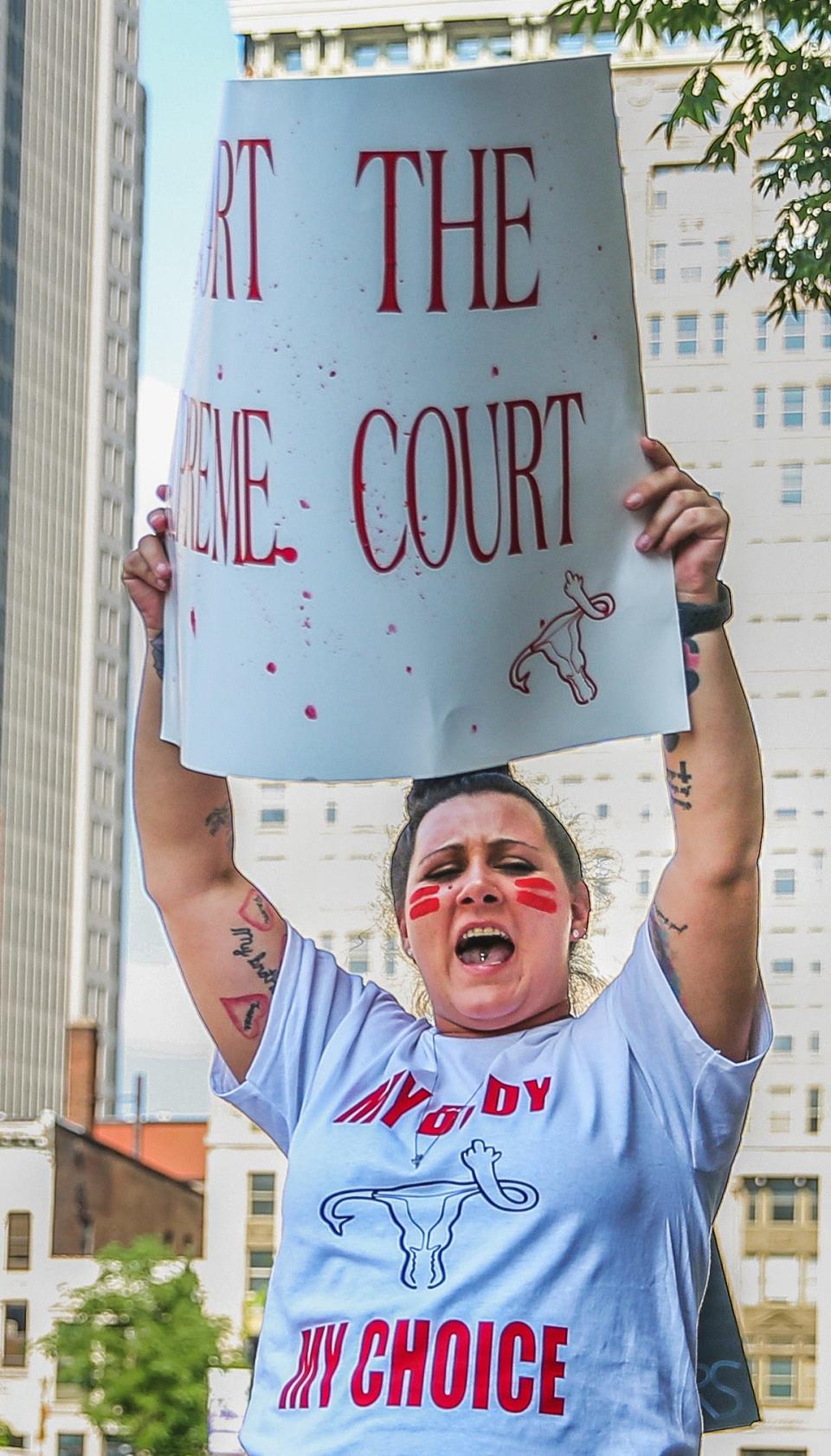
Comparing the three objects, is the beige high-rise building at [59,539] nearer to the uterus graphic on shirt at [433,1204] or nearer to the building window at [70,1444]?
the building window at [70,1444]

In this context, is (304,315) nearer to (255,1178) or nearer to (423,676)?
(423,676)

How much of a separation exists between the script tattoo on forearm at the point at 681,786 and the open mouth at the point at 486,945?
0.63 ft

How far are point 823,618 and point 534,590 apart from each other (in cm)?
3859

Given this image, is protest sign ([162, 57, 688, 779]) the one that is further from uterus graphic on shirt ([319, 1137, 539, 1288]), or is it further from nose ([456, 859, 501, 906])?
uterus graphic on shirt ([319, 1137, 539, 1288])

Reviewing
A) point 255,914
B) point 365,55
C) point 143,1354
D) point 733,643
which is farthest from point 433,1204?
point 365,55

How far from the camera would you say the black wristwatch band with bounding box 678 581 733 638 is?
1988 mm

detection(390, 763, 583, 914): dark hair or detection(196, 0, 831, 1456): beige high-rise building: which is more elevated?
detection(196, 0, 831, 1456): beige high-rise building

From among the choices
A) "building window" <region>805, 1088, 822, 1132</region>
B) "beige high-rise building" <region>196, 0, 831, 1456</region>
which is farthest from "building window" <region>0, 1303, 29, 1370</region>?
"building window" <region>805, 1088, 822, 1132</region>

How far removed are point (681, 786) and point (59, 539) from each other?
56.7 metres

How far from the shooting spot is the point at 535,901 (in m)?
2.05

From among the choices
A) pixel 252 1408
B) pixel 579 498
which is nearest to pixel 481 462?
pixel 579 498

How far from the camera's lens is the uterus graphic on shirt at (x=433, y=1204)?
188cm

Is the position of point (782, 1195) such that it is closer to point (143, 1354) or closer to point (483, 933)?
point (143, 1354)

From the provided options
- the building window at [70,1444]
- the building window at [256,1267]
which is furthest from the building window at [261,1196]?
the building window at [70,1444]
